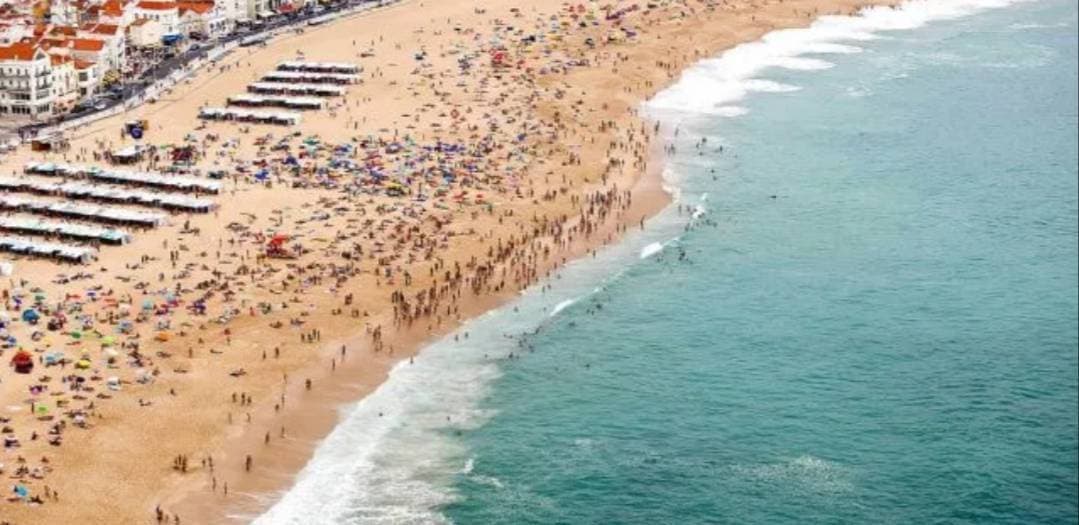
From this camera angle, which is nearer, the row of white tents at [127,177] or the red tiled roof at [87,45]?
the row of white tents at [127,177]

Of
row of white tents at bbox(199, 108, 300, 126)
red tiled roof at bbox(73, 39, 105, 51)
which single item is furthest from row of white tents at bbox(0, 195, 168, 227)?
red tiled roof at bbox(73, 39, 105, 51)

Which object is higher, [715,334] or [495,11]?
[495,11]

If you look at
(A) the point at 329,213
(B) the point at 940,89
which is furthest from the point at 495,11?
(A) the point at 329,213

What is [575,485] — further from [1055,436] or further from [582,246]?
[582,246]

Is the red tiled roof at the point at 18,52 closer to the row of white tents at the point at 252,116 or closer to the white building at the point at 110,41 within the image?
the white building at the point at 110,41

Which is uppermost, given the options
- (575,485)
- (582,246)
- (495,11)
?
(495,11)

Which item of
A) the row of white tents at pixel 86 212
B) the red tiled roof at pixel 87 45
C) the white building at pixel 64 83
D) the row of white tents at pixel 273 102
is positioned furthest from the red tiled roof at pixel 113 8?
the row of white tents at pixel 86 212

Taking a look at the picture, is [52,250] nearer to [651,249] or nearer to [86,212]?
[86,212]

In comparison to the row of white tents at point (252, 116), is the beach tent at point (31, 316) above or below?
below
